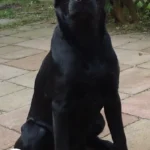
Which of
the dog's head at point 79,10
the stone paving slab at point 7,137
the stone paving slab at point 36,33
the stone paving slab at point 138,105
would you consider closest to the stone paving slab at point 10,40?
the stone paving slab at point 36,33

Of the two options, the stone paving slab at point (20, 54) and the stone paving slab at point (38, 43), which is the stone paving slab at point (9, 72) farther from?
the stone paving slab at point (38, 43)

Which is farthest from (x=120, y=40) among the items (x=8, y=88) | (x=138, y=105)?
(x=138, y=105)

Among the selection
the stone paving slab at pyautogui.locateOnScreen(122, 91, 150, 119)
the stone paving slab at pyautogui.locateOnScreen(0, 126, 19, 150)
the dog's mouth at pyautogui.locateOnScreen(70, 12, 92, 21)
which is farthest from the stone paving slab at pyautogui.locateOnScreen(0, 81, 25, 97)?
the dog's mouth at pyautogui.locateOnScreen(70, 12, 92, 21)

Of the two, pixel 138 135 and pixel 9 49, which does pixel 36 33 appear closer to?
pixel 9 49

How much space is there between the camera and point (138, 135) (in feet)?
14.0

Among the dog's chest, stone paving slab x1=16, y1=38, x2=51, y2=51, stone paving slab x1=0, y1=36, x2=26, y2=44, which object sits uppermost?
the dog's chest

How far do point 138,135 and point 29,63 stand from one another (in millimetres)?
3244

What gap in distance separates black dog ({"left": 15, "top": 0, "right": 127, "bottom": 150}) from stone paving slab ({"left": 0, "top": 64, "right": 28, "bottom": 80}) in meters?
3.34

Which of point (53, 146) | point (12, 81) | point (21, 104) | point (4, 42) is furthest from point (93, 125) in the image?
point (4, 42)

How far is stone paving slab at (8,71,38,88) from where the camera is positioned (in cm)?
611

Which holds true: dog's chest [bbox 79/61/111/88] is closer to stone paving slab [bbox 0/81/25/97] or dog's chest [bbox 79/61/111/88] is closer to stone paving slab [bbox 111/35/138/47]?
stone paving slab [bbox 0/81/25/97]

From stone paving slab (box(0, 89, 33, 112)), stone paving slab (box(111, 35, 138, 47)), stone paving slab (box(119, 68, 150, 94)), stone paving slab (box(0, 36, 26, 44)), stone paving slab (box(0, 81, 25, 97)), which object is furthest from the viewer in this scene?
stone paving slab (box(0, 36, 26, 44))

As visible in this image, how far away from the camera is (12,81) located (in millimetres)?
6305

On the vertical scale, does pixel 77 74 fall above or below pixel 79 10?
below
